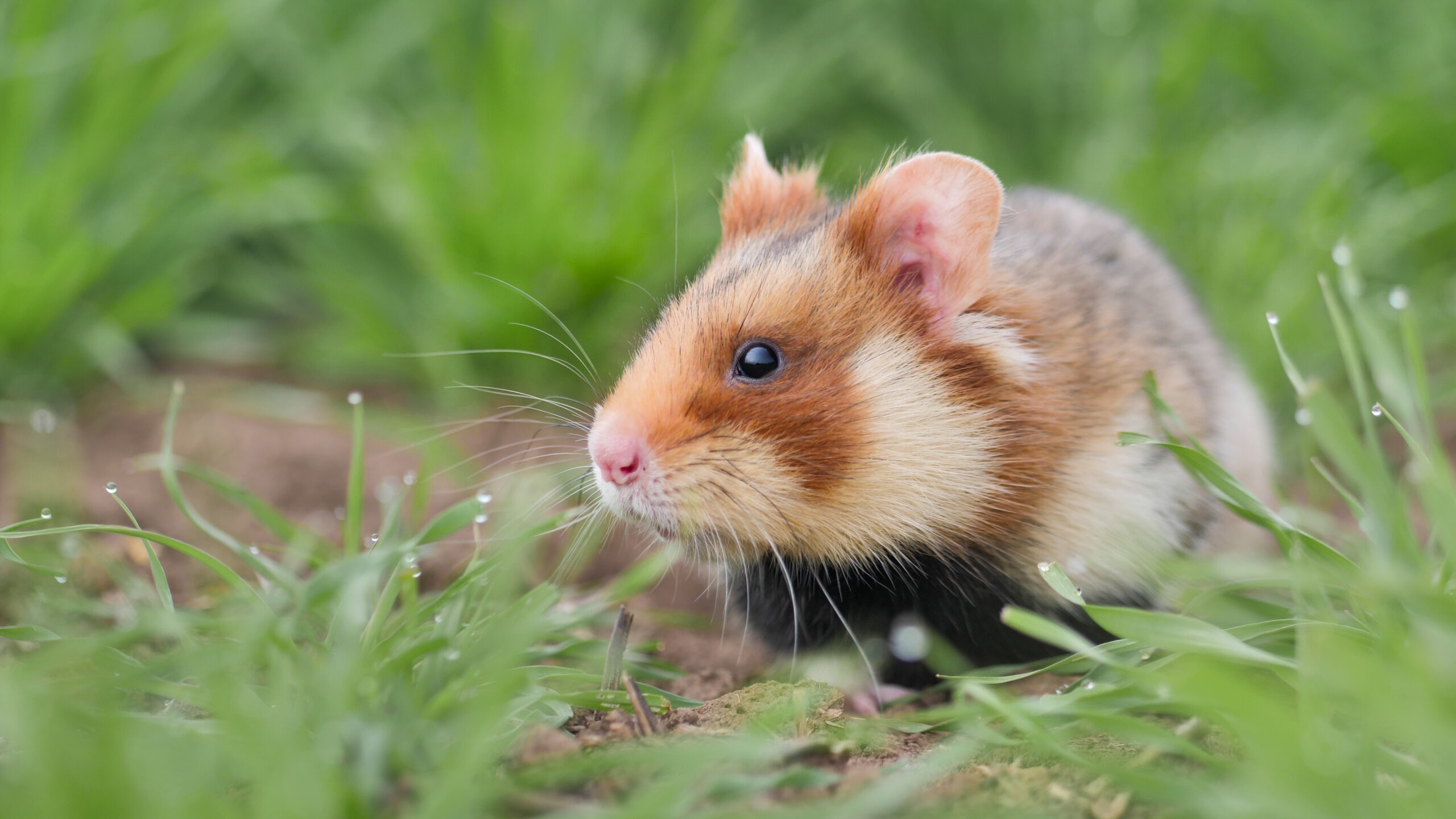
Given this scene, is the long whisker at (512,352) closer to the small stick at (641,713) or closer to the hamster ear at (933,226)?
the hamster ear at (933,226)

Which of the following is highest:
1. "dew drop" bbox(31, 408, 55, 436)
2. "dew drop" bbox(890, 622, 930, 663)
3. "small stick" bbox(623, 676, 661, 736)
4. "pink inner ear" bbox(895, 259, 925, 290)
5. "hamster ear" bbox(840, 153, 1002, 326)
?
"hamster ear" bbox(840, 153, 1002, 326)

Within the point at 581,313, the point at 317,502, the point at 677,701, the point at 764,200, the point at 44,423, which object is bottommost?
the point at 677,701

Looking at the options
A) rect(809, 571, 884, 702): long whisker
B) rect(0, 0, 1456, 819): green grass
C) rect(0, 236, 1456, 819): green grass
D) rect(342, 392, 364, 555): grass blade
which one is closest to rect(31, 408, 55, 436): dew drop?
rect(0, 0, 1456, 819): green grass

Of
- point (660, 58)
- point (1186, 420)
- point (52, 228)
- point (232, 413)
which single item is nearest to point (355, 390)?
point (232, 413)

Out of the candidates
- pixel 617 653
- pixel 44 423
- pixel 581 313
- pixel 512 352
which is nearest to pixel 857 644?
pixel 617 653

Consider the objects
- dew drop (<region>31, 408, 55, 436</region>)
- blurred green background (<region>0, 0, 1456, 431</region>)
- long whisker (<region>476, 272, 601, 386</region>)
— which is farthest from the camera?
blurred green background (<region>0, 0, 1456, 431</region>)

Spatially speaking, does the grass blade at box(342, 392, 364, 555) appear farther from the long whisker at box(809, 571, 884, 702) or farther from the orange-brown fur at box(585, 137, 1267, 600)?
the long whisker at box(809, 571, 884, 702)

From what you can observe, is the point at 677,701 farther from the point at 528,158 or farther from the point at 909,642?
the point at 528,158

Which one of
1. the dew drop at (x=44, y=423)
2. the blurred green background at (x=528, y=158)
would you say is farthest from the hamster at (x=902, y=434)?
the dew drop at (x=44, y=423)
